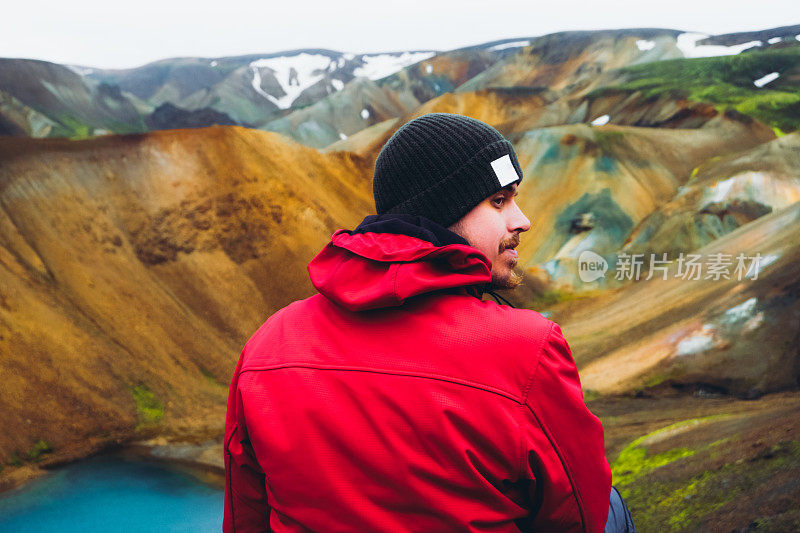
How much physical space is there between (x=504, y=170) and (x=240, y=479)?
1283mm

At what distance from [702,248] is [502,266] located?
30.0 ft

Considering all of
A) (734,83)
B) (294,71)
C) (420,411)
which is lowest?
(734,83)

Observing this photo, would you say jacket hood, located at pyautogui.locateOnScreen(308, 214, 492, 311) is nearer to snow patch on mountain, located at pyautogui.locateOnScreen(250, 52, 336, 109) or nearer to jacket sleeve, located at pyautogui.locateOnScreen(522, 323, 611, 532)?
jacket sleeve, located at pyautogui.locateOnScreen(522, 323, 611, 532)

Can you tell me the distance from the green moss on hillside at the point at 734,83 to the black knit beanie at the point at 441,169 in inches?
494

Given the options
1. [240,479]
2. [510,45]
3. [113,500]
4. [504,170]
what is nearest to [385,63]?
[510,45]

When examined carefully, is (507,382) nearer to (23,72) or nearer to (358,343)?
(358,343)

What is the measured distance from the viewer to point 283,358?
5.14 feet

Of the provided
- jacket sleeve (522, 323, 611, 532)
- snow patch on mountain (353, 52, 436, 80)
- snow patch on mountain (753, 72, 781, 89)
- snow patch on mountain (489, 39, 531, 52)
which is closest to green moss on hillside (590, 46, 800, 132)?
snow patch on mountain (753, 72, 781, 89)

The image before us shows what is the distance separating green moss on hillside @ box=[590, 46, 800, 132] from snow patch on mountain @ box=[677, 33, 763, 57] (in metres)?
0.76

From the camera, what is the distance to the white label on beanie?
1911mm

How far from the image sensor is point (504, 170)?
193cm

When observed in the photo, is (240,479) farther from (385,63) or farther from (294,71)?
(385,63)
